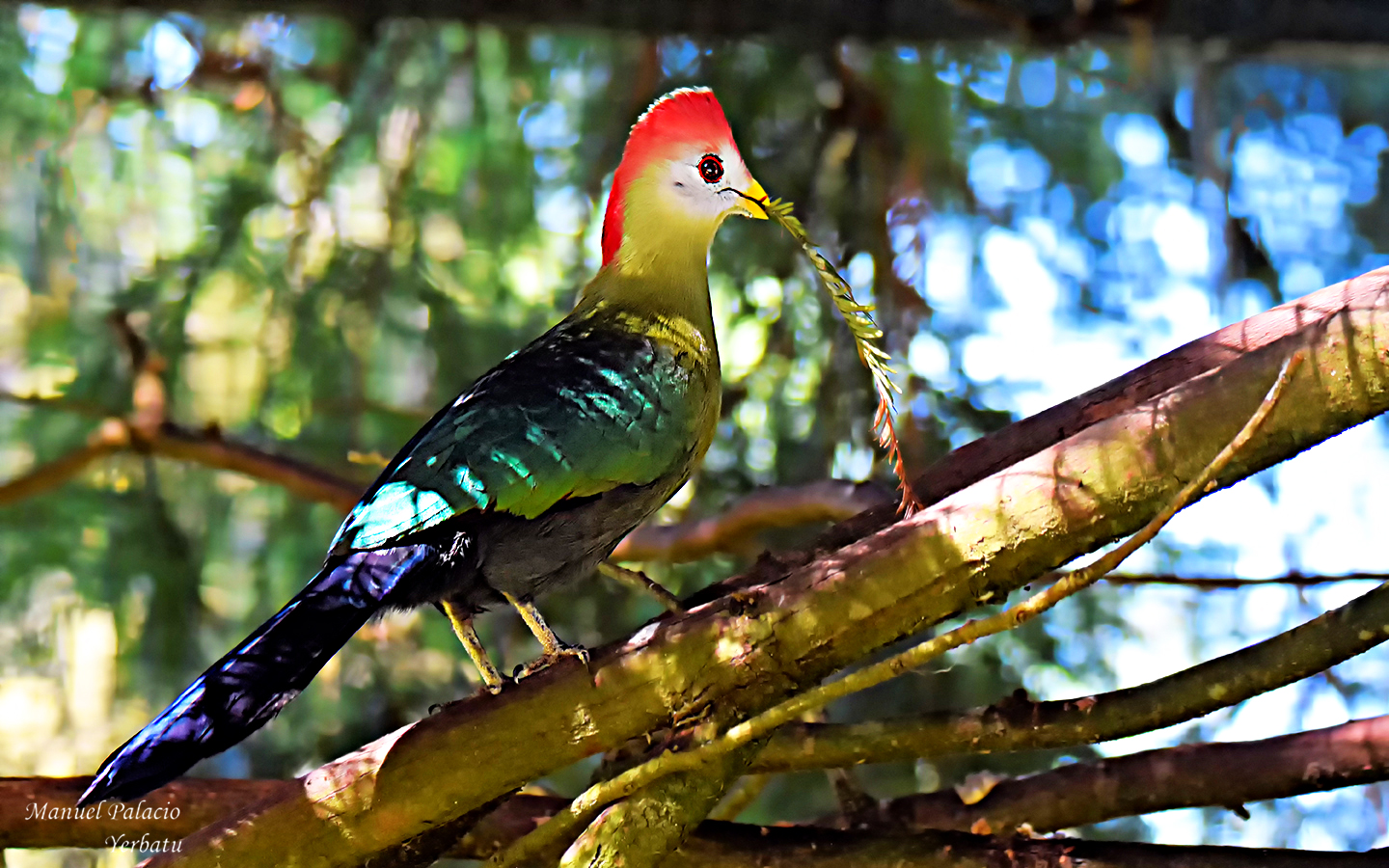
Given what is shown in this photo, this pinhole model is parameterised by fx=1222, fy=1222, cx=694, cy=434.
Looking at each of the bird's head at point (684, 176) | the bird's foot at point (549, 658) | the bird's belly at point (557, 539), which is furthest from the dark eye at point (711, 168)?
the bird's foot at point (549, 658)

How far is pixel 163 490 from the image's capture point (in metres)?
3.05

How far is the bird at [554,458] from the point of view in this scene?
1367 mm

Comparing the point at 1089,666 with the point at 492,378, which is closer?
the point at 492,378

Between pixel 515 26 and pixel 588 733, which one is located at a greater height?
pixel 515 26

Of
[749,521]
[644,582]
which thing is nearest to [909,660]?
[644,582]

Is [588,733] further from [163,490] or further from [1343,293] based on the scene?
[163,490]

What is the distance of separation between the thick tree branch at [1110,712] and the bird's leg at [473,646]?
0.39m

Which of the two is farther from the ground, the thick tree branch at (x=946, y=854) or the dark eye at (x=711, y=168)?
the dark eye at (x=711, y=168)

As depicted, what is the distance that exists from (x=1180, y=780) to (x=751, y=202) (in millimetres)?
957

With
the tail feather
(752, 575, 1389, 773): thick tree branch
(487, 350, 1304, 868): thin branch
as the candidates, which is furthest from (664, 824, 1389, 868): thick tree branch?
the tail feather

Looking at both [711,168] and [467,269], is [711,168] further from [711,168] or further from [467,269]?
[467,269]

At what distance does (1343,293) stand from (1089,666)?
1.70 m

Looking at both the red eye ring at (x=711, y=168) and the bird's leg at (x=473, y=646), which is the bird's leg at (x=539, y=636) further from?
the red eye ring at (x=711, y=168)

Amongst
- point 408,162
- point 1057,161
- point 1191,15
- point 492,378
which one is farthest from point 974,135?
point 492,378
